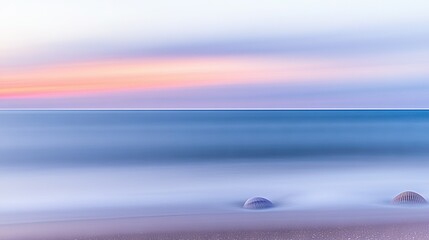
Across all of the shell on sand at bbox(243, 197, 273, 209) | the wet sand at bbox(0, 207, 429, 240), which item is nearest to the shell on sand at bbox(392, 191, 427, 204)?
the wet sand at bbox(0, 207, 429, 240)

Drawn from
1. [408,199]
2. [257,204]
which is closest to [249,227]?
[257,204]

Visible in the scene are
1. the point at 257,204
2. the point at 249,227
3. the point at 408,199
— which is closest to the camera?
the point at 249,227

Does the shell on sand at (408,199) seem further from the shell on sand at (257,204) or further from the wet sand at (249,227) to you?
the shell on sand at (257,204)

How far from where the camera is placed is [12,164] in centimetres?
988

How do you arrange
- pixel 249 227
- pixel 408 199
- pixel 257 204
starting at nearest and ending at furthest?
pixel 249 227, pixel 257 204, pixel 408 199

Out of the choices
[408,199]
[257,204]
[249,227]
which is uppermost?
[408,199]

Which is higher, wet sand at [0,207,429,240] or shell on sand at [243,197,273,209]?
shell on sand at [243,197,273,209]

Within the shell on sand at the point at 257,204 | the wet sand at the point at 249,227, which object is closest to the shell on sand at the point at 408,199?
the wet sand at the point at 249,227

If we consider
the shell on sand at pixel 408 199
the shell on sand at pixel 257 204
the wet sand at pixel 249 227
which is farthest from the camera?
the shell on sand at pixel 408 199

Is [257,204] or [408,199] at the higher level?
[408,199]

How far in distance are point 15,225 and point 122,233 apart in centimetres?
85

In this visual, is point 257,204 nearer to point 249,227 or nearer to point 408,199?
point 249,227

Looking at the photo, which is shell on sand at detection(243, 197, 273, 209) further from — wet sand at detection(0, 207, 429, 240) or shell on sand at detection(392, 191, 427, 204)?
shell on sand at detection(392, 191, 427, 204)

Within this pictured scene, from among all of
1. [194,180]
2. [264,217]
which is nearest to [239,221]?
[264,217]
